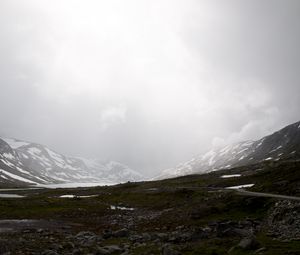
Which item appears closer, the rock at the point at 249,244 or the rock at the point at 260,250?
the rock at the point at 260,250

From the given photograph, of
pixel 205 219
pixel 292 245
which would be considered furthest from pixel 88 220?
pixel 292 245

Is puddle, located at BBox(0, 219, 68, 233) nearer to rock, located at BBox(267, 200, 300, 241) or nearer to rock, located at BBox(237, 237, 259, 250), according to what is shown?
rock, located at BBox(267, 200, 300, 241)

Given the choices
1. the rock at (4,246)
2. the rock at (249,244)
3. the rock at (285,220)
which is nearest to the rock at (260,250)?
the rock at (249,244)

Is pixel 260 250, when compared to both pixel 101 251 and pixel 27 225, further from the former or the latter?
pixel 27 225

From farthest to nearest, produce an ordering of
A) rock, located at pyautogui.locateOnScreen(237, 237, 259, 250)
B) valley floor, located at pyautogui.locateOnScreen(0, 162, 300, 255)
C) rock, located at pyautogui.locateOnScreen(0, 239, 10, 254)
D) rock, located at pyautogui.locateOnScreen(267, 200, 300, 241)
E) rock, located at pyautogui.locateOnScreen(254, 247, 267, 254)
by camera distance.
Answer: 1. rock, located at pyautogui.locateOnScreen(267, 200, 300, 241)
2. rock, located at pyautogui.locateOnScreen(0, 239, 10, 254)
3. valley floor, located at pyautogui.locateOnScreen(0, 162, 300, 255)
4. rock, located at pyautogui.locateOnScreen(237, 237, 259, 250)
5. rock, located at pyautogui.locateOnScreen(254, 247, 267, 254)

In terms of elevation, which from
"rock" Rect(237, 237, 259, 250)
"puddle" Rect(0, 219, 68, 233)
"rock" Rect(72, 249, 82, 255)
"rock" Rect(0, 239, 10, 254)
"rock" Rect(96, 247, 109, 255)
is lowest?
"rock" Rect(237, 237, 259, 250)

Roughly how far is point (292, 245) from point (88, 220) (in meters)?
39.9

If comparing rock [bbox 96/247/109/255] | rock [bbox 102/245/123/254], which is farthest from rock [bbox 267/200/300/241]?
rock [bbox 96/247/109/255]

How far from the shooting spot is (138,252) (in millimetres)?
31719

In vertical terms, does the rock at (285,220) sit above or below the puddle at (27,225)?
below

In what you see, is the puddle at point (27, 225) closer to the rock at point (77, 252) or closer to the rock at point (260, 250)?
the rock at point (77, 252)

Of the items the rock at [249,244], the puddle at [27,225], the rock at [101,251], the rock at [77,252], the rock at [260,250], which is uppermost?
the puddle at [27,225]

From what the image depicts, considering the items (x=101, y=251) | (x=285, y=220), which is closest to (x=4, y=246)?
(x=101, y=251)

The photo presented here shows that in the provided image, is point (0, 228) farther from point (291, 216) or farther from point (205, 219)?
point (291, 216)
